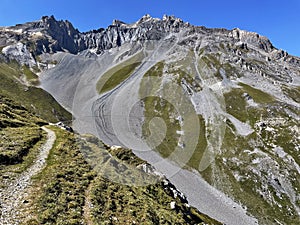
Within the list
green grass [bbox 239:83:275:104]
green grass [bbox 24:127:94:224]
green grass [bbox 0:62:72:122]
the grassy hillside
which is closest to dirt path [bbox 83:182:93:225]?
the grassy hillside

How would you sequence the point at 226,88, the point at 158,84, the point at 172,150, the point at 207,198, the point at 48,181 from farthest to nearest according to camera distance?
the point at 158,84, the point at 226,88, the point at 172,150, the point at 207,198, the point at 48,181

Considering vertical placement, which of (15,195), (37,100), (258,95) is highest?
(258,95)

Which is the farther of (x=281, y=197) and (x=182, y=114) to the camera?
(x=182, y=114)

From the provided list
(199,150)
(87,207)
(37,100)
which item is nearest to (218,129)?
(199,150)

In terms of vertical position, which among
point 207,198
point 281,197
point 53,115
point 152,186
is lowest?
point 53,115

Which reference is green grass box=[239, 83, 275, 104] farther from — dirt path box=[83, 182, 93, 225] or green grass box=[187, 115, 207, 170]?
dirt path box=[83, 182, 93, 225]

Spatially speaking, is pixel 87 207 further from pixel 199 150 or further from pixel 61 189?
pixel 199 150

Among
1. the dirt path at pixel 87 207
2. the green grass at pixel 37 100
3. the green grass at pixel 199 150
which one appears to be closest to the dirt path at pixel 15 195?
the dirt path at pixel 87 207

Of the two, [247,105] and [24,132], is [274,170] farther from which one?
[24,132]

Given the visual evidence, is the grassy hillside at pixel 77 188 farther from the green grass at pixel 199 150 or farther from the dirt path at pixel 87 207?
the green grass at pixel 199 150

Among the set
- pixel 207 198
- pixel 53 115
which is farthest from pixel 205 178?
pixel 53 115

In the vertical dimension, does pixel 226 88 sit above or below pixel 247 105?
Answer: above
